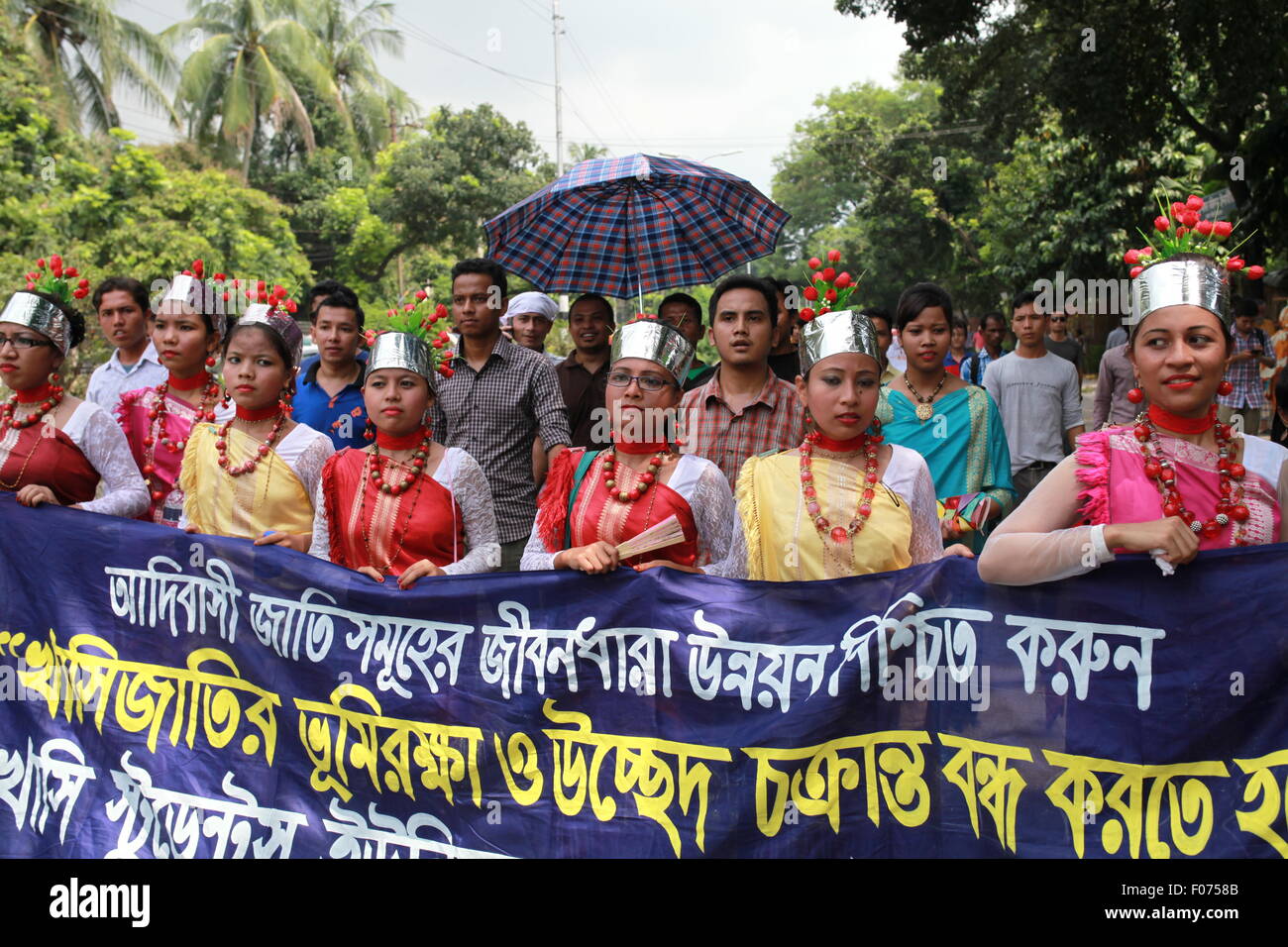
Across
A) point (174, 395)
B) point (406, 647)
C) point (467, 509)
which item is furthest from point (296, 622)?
point (174, 395)

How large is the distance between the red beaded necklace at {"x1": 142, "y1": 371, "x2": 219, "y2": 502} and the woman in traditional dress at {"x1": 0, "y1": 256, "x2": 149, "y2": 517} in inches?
6.9

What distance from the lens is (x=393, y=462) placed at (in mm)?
3611

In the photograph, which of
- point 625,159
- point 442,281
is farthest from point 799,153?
point 625,159

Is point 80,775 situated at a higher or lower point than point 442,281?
lower

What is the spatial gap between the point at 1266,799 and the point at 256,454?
3.13m

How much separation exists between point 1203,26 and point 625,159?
558 cm

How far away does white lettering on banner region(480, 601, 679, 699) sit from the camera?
2961mm

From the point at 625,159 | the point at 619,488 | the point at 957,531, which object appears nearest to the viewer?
the point at 619,488

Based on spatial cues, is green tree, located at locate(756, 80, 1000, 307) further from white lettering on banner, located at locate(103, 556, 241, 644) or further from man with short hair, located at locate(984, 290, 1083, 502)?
white lettering on banner, located at locate(103, 556, 241, 644)

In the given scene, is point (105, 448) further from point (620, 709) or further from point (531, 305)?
point (531, 305)

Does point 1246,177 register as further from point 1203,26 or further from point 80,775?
point 80,775

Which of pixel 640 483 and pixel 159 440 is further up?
pixel 159 440
